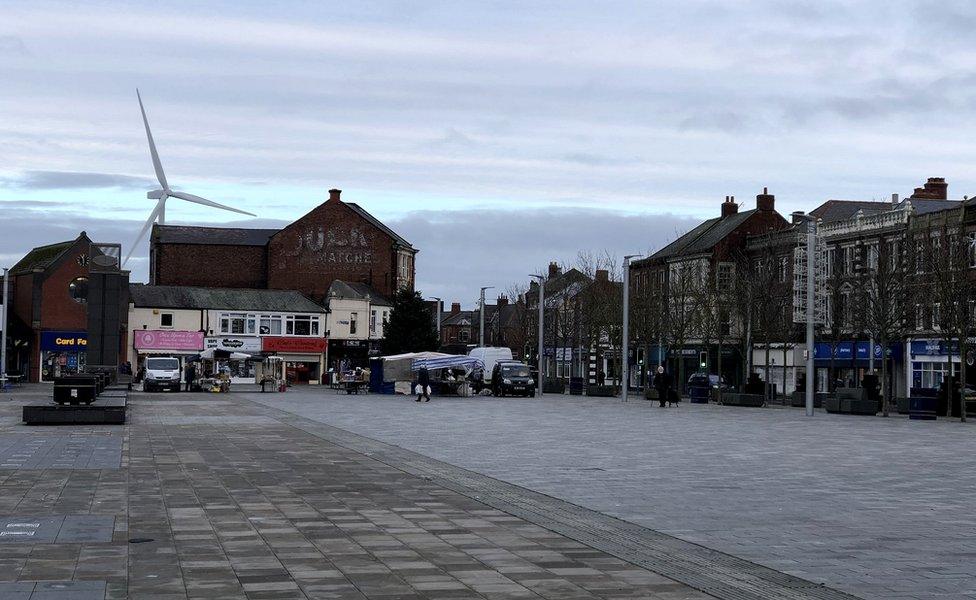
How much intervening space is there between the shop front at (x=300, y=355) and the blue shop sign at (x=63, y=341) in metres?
14.4

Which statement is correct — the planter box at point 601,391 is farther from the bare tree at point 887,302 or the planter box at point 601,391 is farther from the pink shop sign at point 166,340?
the pink shop sign at point 166,340

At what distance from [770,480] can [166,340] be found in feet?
272

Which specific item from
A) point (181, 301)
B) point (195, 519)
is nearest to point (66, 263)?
point (181, 301)

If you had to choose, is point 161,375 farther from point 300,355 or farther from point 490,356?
point 300,355

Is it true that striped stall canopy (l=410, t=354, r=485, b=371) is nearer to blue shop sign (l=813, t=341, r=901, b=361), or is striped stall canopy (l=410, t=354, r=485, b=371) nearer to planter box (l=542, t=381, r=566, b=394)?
planter box (l=542, t=381, r=566, b=394)

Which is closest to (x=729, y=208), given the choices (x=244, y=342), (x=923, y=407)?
(x=244, y=342)

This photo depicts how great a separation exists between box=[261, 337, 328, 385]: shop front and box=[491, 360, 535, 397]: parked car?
3599 centimetres

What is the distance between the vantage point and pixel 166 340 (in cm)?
9700

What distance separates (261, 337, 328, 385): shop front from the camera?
101 meters

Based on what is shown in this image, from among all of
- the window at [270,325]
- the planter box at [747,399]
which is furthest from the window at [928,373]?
the window at [270,325]

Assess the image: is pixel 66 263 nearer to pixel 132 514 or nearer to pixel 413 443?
pixel 413 443

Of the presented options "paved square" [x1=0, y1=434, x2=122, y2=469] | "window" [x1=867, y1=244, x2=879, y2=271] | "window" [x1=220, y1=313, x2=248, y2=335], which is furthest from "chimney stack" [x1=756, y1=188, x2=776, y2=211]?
"paved square" [x1=0, y1=434, x2=122, y2=469]

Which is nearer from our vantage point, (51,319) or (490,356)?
(490,356)

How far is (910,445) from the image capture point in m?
28.8
